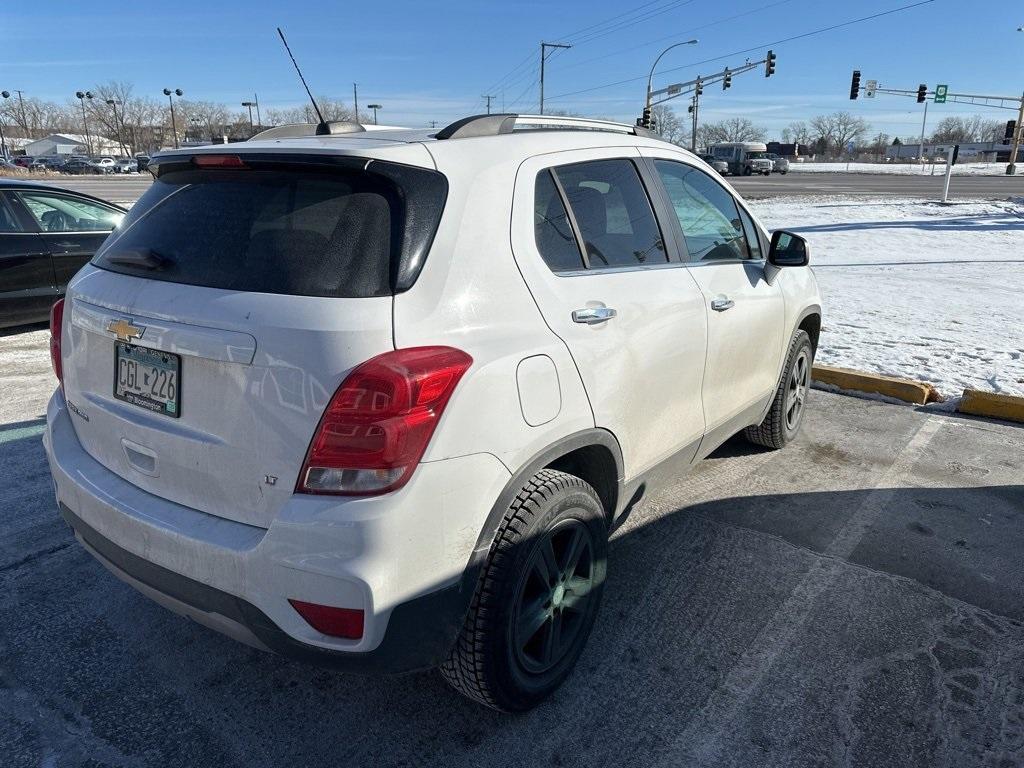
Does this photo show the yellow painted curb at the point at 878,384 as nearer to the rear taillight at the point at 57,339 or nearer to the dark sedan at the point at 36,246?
the rear taillight at the point at 57,339

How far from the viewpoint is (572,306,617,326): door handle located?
99.6 inches

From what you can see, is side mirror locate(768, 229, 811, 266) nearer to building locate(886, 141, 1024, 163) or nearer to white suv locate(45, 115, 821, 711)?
white suv locate(45, 115, 821, 711)

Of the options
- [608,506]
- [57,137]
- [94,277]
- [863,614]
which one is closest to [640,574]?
[608,506]

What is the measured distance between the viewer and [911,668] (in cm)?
280

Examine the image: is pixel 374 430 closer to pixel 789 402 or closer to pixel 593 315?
pixel 593 315

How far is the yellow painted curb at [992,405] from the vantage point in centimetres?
536

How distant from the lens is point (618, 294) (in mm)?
2764

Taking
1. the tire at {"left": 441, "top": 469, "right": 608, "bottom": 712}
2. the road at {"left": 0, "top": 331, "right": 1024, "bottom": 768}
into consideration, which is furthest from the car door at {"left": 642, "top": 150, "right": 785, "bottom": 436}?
the tire at {"left": 441, "top": 469, "right": 608, "bottom": 712}

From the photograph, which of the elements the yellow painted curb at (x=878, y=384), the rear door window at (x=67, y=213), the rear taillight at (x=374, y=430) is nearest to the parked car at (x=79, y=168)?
the rear door window at (x=67, y=213)

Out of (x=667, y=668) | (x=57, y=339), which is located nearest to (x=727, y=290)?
(x=667, y=668)

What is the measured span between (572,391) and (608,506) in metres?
0.66

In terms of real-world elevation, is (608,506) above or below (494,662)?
above

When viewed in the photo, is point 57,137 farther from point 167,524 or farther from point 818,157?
point 167,524

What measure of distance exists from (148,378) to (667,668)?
6.63 ft
